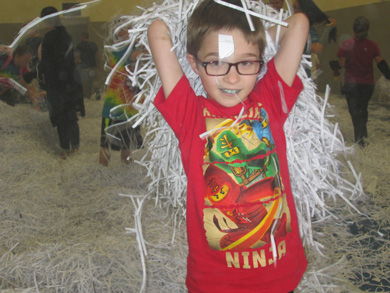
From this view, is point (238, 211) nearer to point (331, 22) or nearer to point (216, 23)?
point (216, 23)

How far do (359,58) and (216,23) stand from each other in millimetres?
645

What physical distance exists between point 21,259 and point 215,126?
0.76 meters

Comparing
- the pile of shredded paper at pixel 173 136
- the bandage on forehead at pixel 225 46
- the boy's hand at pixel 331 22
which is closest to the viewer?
the bandage on forehead at pixel 225 46

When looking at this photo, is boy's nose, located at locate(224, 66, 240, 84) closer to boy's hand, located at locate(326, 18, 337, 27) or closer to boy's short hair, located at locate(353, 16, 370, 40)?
boy's hand, located at locate(326, 18, 337, 27)

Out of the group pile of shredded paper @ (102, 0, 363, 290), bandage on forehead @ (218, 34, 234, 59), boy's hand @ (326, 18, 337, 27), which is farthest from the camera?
boy's hand @ (326, 18, 337, 27)

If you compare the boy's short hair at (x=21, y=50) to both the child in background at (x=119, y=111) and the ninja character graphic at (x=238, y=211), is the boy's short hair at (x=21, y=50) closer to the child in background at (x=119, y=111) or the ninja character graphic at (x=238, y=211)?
the child in background at (x=119, y=111)

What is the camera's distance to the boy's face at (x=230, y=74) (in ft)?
2.31

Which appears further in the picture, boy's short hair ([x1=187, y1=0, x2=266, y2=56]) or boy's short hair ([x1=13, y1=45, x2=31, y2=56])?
boy's short hair ([x1=13, y1=45, x2=31, y2=56])

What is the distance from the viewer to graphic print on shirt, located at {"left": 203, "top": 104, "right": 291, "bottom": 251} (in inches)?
28.5

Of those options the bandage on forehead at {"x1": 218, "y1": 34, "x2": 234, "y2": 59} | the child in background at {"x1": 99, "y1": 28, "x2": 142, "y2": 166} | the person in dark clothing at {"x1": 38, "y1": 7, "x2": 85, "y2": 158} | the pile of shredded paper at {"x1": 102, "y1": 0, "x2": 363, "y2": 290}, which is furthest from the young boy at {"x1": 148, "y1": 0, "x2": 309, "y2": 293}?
the person in dark clothing at {"x1": 38, "y1": 7, "x2": 85, "y2": 158}

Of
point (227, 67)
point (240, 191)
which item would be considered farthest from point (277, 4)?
point (240, 191)

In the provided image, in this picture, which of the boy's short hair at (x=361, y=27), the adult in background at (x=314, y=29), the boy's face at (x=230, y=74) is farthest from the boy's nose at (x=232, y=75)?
the boy's short hair at (x=361, y=27)

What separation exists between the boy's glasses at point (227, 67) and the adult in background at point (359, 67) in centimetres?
48

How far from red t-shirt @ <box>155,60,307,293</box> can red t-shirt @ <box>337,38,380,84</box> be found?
0.43 meters
